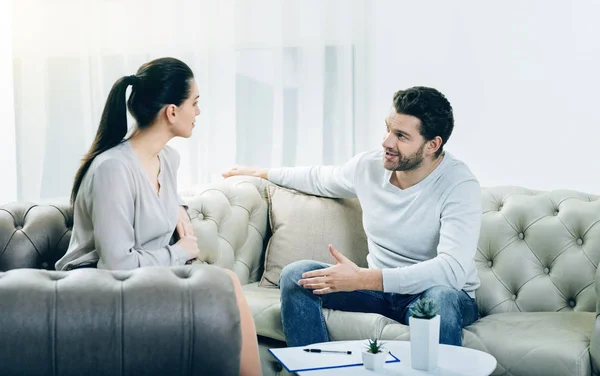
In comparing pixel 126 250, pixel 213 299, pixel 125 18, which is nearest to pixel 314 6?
pixel 125 18

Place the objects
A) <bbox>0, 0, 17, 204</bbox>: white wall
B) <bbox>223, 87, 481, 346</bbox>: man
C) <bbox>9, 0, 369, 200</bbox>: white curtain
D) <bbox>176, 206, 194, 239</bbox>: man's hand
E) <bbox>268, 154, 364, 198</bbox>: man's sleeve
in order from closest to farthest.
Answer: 1. <bbox>223, 87, 481, 346</bbox>: man
2. <bbox>176, 206, 194, 239</bbox>: man's hand
3. <bbox>268, 154, 364, 198</bbox>: man's sleeve
4. <bbox>9, 0, 369, 200</bbox>: white curtain
5. <bbox>0, 0, 17, 204</bbox>: white wall

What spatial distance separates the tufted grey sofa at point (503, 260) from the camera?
7.82 feet

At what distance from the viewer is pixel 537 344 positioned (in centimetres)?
224

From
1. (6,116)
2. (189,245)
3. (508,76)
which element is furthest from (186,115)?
(6,116)

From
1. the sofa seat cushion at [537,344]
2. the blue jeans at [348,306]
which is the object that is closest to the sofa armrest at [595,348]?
the sofa seat cushion at [537,344]

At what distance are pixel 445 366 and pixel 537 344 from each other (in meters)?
0.54

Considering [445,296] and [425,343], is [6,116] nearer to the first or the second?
[445,296]

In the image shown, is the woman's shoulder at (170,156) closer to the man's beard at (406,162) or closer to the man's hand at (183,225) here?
the man's hand at (183,225)

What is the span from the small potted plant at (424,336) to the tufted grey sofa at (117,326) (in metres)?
0.67

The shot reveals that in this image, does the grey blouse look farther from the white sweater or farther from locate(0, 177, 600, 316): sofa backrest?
the white sweater

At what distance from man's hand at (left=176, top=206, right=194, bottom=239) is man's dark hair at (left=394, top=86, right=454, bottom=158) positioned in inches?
31.7

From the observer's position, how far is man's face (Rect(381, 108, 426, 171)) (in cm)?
257

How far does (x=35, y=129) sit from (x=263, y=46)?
123 centimetres

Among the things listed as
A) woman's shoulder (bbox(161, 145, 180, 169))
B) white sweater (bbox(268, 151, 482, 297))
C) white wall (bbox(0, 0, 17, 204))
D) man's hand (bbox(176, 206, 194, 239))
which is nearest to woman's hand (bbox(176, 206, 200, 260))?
man's hand (bbox(176, 206, 194, 239))
